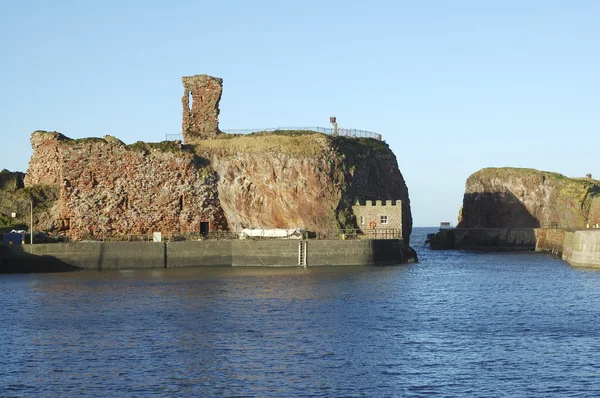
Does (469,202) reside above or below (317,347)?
above

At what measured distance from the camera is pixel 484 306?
6575 cm

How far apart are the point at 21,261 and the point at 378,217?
41233 mm

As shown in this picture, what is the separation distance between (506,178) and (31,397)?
453 feet

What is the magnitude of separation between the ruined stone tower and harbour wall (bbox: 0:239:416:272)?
22.6 m

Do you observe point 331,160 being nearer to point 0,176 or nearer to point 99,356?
point 0,176

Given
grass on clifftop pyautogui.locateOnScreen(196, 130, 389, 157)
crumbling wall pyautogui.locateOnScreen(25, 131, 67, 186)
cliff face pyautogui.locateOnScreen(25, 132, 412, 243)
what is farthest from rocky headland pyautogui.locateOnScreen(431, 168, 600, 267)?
crumbling wall pyautogui.locateOnScreen(25, 131, 67, 186)

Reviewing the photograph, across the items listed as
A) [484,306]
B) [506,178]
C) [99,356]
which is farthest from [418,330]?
[506,178]

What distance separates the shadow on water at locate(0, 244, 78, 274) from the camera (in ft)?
313

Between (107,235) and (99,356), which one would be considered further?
(107,235)

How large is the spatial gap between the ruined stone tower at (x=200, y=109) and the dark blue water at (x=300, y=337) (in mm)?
36413

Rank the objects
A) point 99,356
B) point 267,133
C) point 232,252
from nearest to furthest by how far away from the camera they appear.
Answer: point 99,356
point 232,252
point 267,133

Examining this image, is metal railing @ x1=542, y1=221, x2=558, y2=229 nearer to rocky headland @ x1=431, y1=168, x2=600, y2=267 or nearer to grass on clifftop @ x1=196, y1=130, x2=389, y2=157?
rocky headland @ x1=431, y1=168, x2=600, y2=267

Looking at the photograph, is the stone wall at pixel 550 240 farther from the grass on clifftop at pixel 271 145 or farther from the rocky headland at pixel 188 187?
the grass on clifftop at pixel 271 145

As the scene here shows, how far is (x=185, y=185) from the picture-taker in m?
112
